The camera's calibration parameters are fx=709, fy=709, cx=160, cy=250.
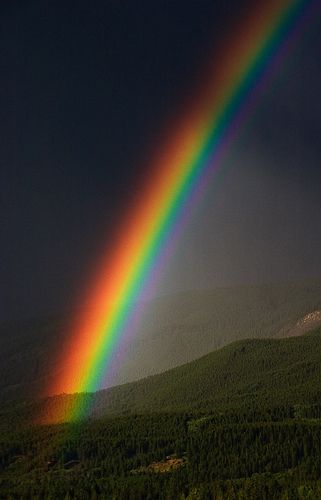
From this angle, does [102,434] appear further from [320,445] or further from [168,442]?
[320,445]

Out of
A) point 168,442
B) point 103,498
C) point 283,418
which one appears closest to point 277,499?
point 103,498

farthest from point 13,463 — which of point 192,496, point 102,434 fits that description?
point 192,496

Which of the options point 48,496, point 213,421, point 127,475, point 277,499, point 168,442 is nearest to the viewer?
point 277,499

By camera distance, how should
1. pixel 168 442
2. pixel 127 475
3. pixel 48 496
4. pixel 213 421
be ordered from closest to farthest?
pixel 48 496 < pixel 127 475 < pixel 168 442 < pixel 213 421

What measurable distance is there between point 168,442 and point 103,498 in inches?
1663

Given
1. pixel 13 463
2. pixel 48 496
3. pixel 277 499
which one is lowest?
pixel 277 499

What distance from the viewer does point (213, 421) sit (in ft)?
508

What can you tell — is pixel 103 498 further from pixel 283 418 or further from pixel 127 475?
pixel 283 418

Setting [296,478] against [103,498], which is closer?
[103,498]

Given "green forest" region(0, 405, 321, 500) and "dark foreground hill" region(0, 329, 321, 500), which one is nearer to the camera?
"dark foreground hill" region(0, 329, 321, 500)

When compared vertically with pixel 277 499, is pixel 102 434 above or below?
above

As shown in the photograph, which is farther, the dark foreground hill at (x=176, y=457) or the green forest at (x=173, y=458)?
the green forest at (x=173, y=458)

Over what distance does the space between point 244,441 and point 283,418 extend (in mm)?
23665

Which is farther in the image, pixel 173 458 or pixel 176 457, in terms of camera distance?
pixel 173 458
